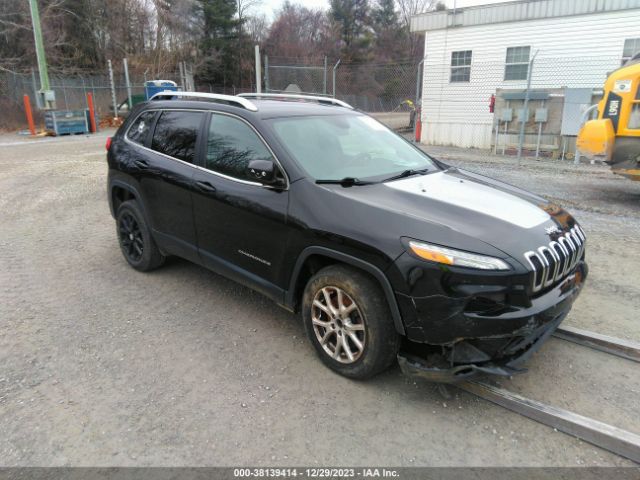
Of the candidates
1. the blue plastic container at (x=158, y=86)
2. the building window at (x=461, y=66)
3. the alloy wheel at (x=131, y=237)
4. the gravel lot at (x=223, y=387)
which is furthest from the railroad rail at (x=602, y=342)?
the blue plastic container at (x=158, y=86)

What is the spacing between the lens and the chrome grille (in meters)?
2.78

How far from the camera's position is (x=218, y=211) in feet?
12.7

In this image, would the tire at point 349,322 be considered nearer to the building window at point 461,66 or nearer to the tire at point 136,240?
the tire at point 136,240

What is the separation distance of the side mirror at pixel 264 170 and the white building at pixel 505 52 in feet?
40.0

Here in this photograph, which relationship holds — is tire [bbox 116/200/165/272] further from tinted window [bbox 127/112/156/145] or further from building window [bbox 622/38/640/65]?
building window [bbox 622/38/640/65]

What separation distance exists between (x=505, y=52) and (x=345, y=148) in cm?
1543

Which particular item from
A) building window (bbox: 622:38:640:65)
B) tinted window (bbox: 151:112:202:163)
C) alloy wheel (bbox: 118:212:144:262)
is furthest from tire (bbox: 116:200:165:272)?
building window (bbox: 622:38:640:65)

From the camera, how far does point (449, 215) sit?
118 inches

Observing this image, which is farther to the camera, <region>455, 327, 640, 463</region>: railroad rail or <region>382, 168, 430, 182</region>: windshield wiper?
<region>382, 168, 430, 182</region>: windshield wiper

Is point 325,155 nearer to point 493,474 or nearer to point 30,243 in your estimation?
point 493,474

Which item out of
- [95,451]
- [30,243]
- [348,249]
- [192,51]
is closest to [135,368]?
[95,451]

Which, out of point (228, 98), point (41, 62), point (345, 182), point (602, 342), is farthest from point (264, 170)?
point (41, 62)

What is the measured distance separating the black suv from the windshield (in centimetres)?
2

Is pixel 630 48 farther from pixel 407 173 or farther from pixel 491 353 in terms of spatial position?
pixel 491 353
